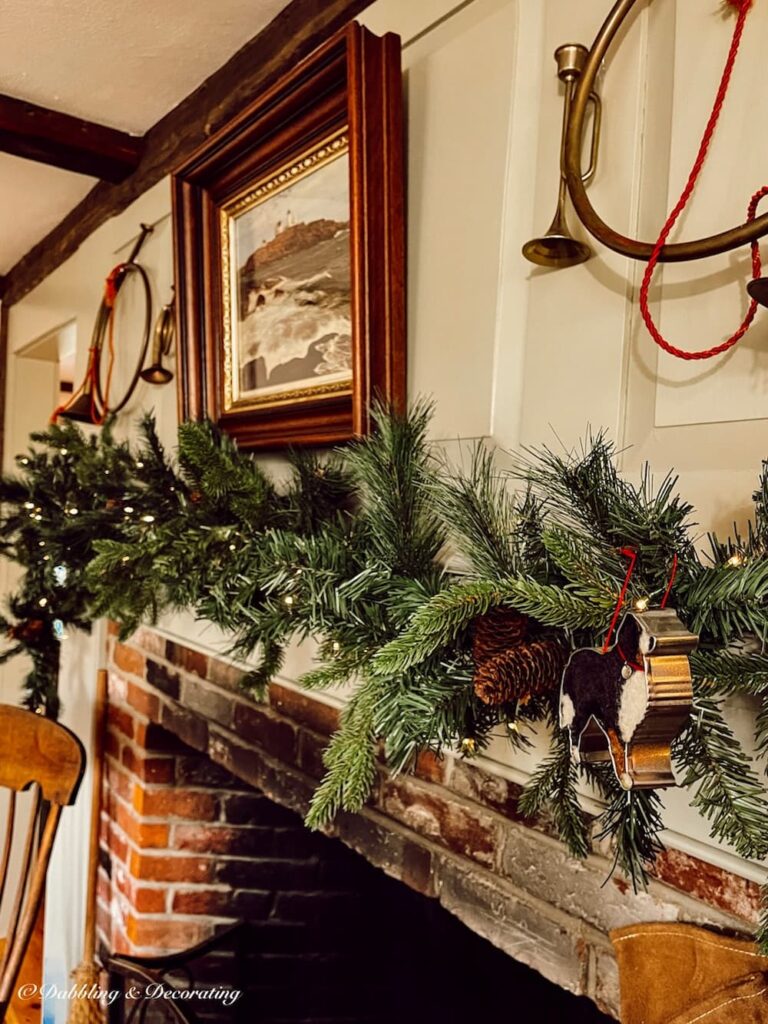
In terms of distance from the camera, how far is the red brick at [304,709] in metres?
1.09

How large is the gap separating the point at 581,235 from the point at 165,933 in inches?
61.1

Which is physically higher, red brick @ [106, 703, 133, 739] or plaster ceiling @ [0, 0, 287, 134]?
plaster ceiling @ [0, 0, 287, 134]

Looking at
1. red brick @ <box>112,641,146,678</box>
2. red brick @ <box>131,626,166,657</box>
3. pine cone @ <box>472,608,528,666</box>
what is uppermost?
pine cone @ <box>472,608,528,666</box>

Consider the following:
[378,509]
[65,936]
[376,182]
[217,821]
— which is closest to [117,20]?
[376,182]

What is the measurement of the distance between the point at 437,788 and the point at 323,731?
231 mm

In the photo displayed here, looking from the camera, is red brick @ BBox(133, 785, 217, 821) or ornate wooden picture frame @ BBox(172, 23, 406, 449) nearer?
ornate wooden picture frame @ BBox(172, 23, 406, 449)

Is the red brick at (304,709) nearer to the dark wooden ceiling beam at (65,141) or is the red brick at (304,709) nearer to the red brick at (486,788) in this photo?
the red brick at (486,788)

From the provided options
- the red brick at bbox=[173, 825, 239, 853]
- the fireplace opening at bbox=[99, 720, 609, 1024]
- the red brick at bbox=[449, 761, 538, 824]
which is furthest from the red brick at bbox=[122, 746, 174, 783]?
the red brick at bbox=[449, 761, 538, 824]

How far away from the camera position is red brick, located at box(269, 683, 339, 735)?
1.09m

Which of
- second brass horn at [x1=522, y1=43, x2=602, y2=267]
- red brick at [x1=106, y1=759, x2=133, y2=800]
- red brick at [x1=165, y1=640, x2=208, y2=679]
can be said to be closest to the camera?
second brass horn at [x1=522, y1=43, x2=602, y2=267]

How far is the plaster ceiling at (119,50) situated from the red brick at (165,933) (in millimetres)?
1633

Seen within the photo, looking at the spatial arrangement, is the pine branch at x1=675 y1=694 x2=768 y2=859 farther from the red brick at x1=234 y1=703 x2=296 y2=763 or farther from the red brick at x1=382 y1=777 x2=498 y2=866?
the red brick at x1=234 y1=703 x2=296 y2=763

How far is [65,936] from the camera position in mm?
1983

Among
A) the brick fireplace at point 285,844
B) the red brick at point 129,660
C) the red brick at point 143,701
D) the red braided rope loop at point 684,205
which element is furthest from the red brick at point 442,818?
the red brick at point 129,660
